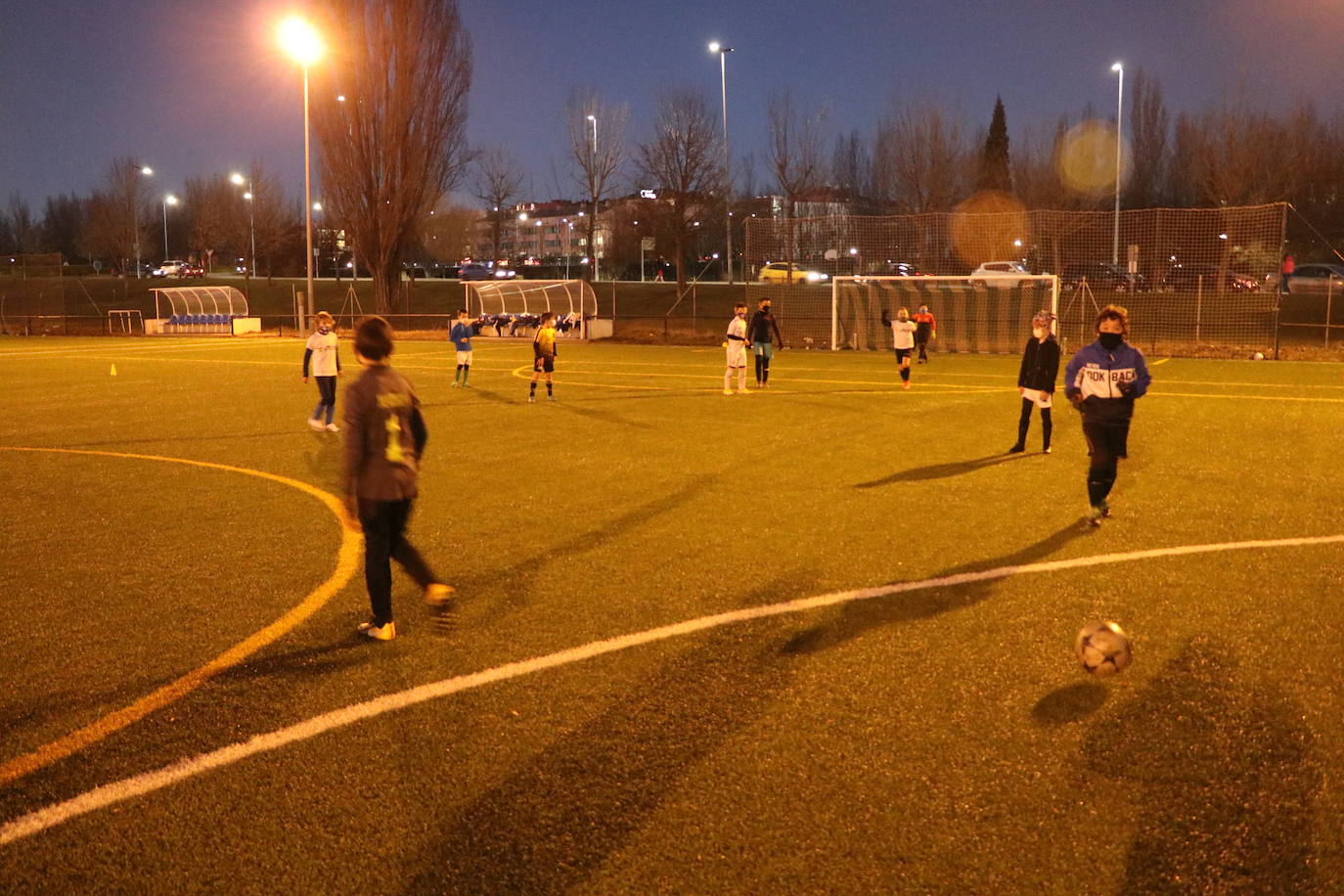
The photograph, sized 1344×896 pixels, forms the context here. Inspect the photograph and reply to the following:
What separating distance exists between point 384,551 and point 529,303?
131 ft

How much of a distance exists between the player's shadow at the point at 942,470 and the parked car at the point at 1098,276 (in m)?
25.7

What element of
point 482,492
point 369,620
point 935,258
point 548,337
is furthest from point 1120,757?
point 935,258

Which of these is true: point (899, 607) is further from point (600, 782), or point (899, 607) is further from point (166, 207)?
point (166, 207)

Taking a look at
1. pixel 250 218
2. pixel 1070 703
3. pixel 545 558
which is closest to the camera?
pixel 1070 703

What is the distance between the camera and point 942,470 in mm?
11227

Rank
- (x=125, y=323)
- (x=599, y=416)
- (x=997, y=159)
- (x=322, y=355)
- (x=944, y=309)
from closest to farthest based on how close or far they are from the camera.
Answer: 1. (x=322, y=355)
2. (x=599, y=416)
3. (x=944, y=309)
4. (x=125, y=323)
5. (x=997, y=159)

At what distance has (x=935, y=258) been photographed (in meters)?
37.0

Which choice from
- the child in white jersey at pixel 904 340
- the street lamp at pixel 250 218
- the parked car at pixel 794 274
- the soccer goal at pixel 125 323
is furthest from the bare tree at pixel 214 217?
the child in white jersey at pixel 904 340

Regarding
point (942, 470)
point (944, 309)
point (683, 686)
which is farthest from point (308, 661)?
point (944, 309)

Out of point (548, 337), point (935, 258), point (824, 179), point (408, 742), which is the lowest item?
point (408, 742)

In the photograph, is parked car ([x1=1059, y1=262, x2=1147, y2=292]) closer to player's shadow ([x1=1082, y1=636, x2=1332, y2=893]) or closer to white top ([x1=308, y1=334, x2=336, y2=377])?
white top ([x1=308, y1=334, x2=336, y2=377])

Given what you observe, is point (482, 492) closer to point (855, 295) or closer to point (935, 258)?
point (855, 295)

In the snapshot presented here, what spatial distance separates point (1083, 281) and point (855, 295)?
6.96m

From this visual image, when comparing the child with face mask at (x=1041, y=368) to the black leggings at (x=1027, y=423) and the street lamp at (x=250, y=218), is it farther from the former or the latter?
the street lamp at (x=250, y=218)
